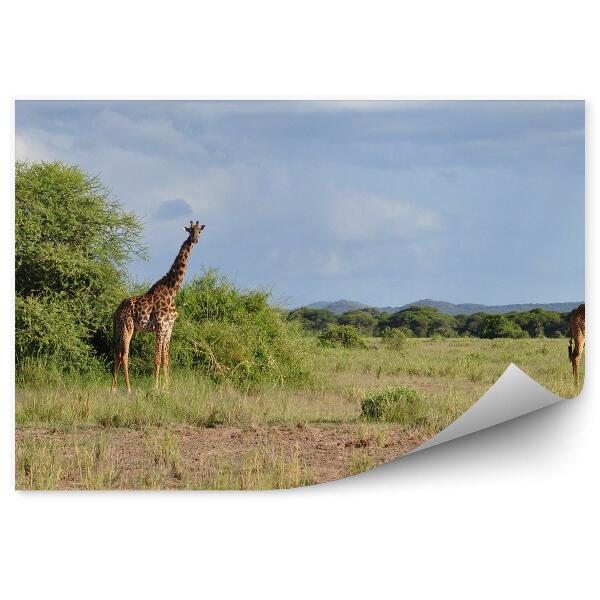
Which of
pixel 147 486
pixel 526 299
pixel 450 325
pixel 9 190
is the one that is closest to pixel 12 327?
pixel 9 190

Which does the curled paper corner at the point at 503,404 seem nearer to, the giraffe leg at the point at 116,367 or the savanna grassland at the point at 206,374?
the savanna grassland at the point at 206,374

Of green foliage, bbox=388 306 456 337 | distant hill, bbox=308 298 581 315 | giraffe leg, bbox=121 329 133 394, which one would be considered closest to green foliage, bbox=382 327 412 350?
green foliage, bbox=388 306 456 337

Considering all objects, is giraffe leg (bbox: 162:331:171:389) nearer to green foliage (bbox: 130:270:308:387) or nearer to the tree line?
green foliage (bbox: 130:270:308:387)

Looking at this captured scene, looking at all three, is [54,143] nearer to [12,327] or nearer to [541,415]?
[12,327]

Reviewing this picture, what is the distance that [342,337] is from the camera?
323 inches

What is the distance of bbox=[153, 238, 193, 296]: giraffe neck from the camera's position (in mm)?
7602

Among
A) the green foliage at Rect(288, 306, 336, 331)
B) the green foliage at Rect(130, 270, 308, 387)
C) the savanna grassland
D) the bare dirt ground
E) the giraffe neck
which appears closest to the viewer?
the bare dirt ground

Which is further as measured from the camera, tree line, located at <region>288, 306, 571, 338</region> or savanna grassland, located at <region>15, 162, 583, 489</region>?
tree line, located at <region>288, 306, 571, 338</region>

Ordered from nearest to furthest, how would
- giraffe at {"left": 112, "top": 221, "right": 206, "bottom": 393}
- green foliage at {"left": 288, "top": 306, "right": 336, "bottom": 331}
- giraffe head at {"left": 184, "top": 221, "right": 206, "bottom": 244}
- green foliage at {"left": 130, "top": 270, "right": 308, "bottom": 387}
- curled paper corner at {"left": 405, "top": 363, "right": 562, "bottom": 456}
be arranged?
curled paper corner at {"left": 405, "top": 363, "right": 562, "bottom": 456}, giraffe head at {"left": 184, "top": 221, "right": 206, "bottom": 244}, green foliage at {"left": 288, "top": 306, "right": 336, "bottom": 331}, giraffe at {"left": 112, "top": 221, "right": 206, "bottom": 393}, green foliage at {"left": 130, "top": 270, "right": 308, "bottom": 387}

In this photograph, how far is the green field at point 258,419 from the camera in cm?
683

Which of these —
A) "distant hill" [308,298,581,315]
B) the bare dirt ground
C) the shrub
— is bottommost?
the bare dirt ground

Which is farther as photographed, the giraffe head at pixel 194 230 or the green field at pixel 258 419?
the giraffe head at pixel 194 230

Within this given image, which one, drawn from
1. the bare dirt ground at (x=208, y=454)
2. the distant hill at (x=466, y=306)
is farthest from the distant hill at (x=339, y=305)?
the bare dirt ground at (x=208, y=454)

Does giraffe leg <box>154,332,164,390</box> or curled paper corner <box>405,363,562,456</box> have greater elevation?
giraffe leg <box>154,332,164,390</box>
